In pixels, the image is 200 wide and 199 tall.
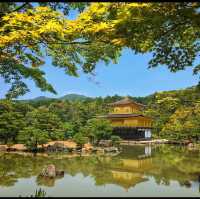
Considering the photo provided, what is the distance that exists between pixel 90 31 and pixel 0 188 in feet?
27.1

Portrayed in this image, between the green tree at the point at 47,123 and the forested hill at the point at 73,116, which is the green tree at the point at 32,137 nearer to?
the forested hill at the point at 73,116

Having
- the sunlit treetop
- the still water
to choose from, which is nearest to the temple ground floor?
the still water

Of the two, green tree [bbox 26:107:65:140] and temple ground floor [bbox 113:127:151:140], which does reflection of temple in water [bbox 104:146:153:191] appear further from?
temple ground floor [bbox 113:127:151:140]

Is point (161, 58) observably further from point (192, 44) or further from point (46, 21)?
point (46, 21)

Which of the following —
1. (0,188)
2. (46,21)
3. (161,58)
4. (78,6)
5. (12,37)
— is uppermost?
(78,6)

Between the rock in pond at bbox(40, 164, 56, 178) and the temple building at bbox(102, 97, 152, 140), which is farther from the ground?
the temple building at bbox(102, 97, 152, 140)

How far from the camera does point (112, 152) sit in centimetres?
2875

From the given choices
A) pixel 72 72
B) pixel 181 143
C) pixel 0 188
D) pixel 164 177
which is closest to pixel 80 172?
pixel 164 177

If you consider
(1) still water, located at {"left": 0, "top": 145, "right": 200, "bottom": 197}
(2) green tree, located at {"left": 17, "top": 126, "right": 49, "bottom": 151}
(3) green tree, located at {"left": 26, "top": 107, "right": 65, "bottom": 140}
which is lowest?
(1) still water, located at {"left": 0, "top": 145, "right": 200, "bottom": 197}

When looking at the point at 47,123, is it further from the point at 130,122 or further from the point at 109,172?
the point at 130,122

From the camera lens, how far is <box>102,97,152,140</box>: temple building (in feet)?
154

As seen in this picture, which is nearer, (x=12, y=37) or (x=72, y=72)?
(x=12, y=37)

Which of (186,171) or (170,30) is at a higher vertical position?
(170,30)

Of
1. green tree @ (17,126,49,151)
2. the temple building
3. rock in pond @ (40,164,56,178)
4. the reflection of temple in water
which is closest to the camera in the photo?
the reflection of temple in water
